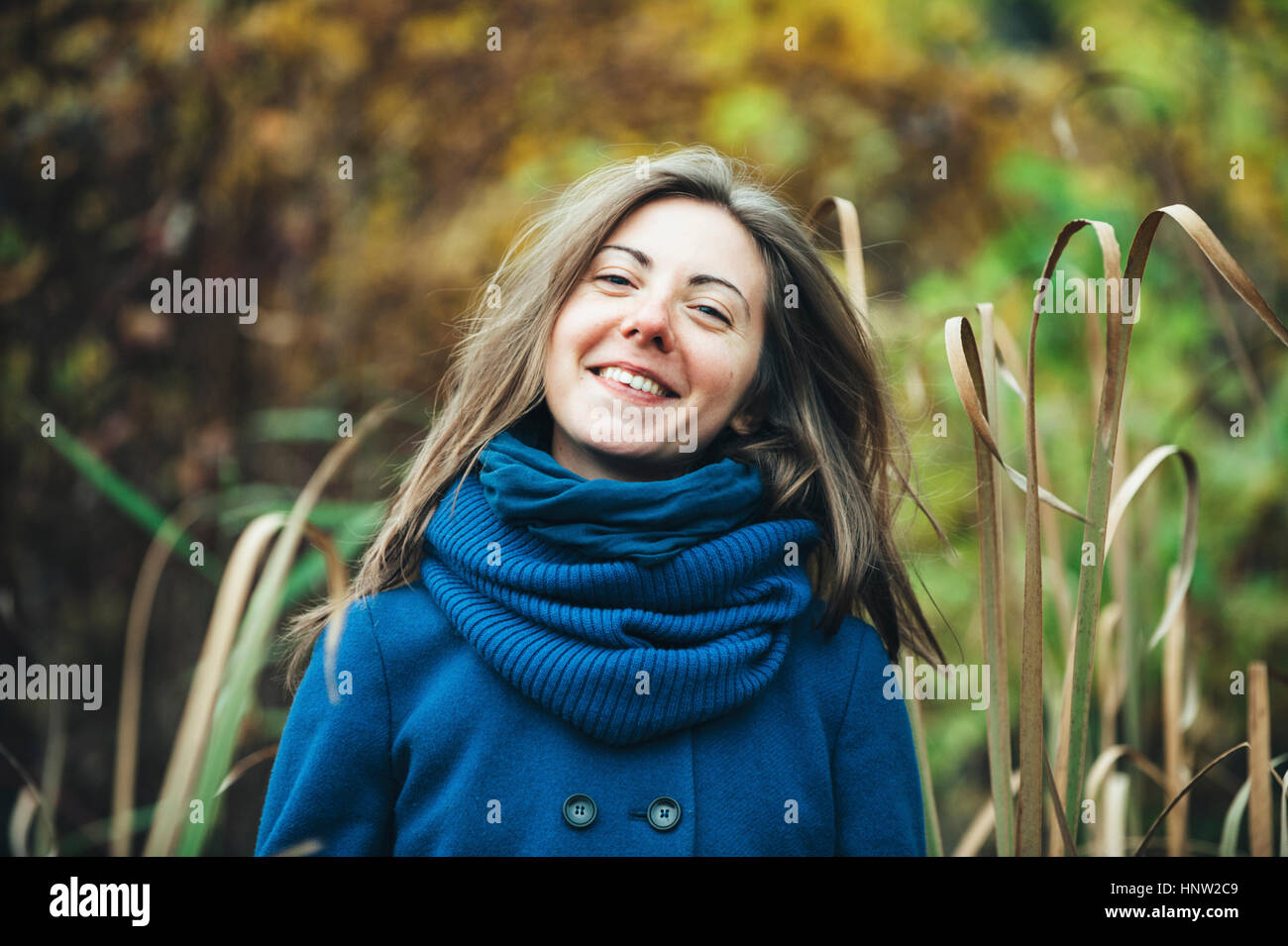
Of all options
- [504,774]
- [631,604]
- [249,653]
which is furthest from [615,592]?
[249,653]

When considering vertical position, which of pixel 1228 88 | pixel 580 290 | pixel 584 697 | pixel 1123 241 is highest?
pixel 1228 88

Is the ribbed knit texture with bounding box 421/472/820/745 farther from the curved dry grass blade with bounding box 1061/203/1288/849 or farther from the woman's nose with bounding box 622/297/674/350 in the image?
the curved dry grass blade with bounding box 1061/203/1288/849

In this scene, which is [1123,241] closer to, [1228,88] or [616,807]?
[1228,88]

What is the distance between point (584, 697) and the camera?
1.13 meters

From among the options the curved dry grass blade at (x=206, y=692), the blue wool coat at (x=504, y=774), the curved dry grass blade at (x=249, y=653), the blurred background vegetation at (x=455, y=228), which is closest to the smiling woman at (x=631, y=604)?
the blue wool coat at (x=504, y=774)

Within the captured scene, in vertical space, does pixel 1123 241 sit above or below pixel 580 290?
above

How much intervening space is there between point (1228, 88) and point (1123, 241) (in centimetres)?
53

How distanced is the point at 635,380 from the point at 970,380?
1.30ft

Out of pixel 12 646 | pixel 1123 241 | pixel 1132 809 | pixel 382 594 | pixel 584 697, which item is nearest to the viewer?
pixel 584 697

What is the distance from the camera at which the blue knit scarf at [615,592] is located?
1137 mm

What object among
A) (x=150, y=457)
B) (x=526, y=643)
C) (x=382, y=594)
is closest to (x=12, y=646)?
(x=150, y=457)

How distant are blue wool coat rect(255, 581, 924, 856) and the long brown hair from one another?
11 cm

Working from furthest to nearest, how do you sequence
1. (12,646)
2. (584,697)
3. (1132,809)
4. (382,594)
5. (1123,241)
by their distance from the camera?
1. (1123,241)
2. (12,646)
3. (1132,809)
4. (382,594)
5. (584,697)

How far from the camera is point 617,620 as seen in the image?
1143 millimetres
